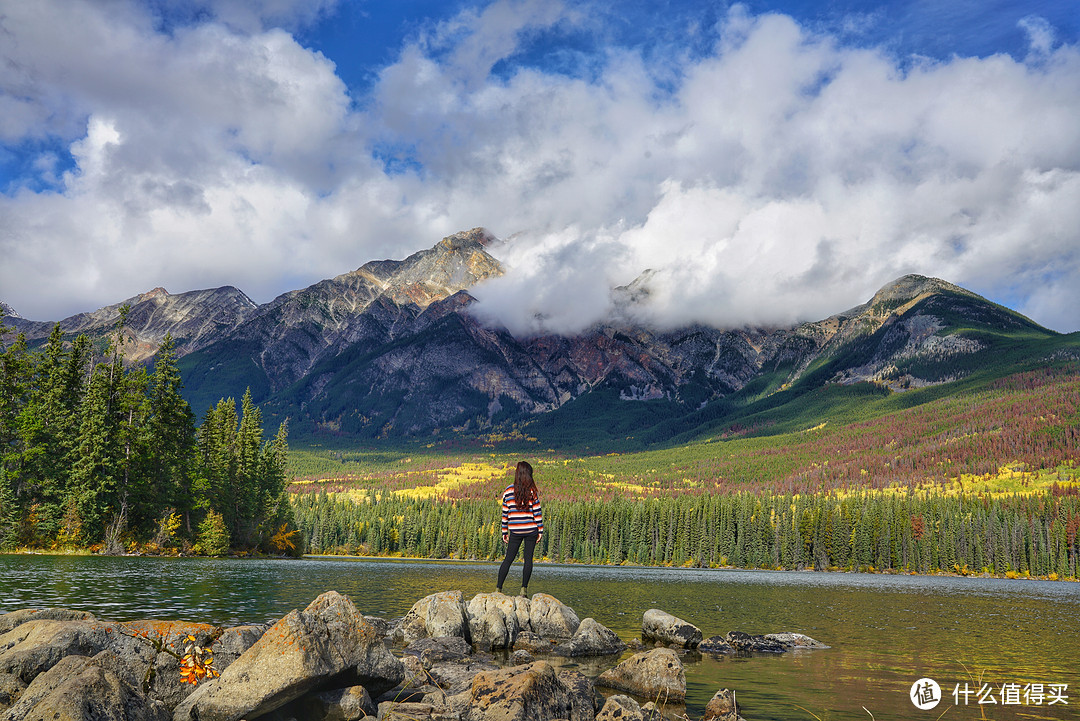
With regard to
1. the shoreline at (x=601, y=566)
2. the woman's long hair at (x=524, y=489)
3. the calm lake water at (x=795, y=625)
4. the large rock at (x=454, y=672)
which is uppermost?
the woman's long hair at (x=524, y=489)

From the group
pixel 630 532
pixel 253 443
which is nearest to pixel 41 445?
pixel 253 443

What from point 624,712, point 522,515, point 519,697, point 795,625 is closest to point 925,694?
point 624,712

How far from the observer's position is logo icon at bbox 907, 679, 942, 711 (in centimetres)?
1700

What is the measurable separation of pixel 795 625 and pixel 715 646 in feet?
43.5

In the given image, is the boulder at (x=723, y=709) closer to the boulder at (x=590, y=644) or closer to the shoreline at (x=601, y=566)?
the boulder at (x=590, y=644)

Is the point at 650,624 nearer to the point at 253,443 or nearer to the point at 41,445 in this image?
the point at 41,445

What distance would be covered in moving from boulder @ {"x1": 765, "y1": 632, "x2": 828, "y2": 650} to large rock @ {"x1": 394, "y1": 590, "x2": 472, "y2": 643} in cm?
1337

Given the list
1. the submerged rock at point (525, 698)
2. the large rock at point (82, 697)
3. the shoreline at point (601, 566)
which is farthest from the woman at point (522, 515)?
the shoreline at point (601, 566)

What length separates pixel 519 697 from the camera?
42.1 ft

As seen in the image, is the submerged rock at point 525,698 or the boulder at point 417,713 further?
the boulder at point 417,713

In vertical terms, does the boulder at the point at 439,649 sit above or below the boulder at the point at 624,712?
below

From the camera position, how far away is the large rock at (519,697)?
1266 centimetres

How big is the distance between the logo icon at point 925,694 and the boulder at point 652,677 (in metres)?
6.01

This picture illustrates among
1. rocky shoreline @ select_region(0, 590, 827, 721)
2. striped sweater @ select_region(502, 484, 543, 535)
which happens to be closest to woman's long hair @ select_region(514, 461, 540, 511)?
striped sweater @ select_region(502, 484, 543, 535)
